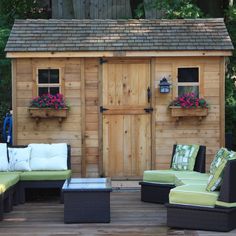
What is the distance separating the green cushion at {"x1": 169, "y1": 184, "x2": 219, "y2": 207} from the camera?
615cm

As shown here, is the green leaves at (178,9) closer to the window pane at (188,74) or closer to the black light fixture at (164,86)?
the window pane at (188,74)

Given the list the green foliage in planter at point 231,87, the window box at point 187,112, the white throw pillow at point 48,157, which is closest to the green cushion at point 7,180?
the white throw pillow at point 48,157

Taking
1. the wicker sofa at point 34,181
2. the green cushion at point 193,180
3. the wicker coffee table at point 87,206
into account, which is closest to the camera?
the wicker coffee table at point 87,206

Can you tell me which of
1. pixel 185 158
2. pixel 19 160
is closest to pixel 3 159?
pixel 19 160

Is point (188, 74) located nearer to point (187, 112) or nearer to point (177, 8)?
→ point (187, 112)

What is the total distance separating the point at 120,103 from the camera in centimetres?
963

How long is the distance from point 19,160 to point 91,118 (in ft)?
5.42

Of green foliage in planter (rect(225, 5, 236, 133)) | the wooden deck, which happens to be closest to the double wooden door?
the wooden deck

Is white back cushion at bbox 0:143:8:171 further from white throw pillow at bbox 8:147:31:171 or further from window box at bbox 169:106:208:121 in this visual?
window box at bbox 169:106:208:121

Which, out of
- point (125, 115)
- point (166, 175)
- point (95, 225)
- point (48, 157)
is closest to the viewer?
point (95, 225)

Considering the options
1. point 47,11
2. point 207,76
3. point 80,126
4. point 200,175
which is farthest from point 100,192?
point 47,11

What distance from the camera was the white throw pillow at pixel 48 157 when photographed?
8414 millimetres

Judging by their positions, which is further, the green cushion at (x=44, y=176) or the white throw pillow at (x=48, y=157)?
the white throw pillow at (x=48, y=157)

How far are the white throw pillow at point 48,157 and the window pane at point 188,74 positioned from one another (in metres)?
2.32
